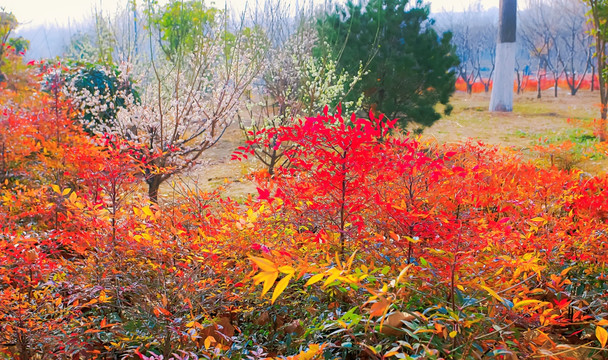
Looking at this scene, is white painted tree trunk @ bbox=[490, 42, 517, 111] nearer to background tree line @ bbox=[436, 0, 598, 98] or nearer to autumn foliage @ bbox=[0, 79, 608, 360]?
background tree line @ bbox=[436, 0, 598, 98]

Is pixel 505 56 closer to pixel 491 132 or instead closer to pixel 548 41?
pixel 491 132

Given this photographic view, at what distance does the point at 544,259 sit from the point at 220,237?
6.39ft

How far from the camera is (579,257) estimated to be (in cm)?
281

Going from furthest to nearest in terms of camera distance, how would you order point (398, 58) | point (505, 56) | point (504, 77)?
1. point (504, 77)
2. point (505, 56)
3. point (398, 58)

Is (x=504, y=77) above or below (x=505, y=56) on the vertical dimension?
below

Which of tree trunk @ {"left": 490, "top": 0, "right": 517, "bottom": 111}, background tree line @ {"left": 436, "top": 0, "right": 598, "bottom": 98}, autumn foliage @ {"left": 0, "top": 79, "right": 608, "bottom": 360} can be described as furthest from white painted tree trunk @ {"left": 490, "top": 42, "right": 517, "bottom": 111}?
autumn foliage @ {"left": 0, "top": 79, "right": 608, "bottom": 360}

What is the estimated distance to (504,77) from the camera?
1712cm

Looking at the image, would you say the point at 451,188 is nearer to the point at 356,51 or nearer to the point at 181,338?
the point at 181,338

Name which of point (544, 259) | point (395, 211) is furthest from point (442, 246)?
point (544, 259)

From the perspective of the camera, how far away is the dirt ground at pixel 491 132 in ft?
27.2

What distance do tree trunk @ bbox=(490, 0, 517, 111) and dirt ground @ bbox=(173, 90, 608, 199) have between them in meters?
0.61

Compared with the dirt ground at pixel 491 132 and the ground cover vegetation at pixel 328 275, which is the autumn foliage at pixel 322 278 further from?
the dirt ground at pixel 491 132

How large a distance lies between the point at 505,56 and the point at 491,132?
14.1 feet

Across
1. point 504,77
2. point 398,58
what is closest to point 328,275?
point 398,58
